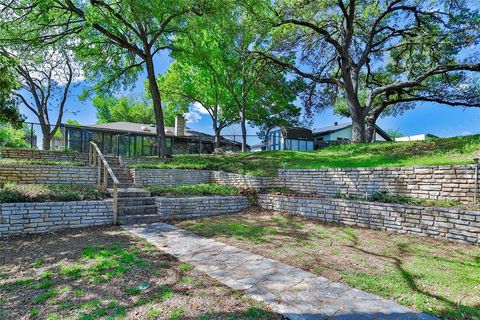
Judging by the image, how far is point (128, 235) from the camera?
5246 millimetres

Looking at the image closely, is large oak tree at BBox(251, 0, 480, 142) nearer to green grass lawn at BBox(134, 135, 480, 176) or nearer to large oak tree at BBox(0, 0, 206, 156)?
green grass lawn at BBox(134, 135, 480, 176)

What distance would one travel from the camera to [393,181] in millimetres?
6680

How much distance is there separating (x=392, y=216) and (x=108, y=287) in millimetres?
5398

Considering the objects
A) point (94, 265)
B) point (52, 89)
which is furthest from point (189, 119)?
point (94, 265)

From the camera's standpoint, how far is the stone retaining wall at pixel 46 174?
7.90 m

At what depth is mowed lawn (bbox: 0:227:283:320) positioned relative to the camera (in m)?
2.45

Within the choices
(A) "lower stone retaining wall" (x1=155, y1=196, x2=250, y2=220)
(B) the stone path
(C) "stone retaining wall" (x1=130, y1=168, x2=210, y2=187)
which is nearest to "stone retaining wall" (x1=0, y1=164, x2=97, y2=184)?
(C) "stone retaining wall" (x1=130, y1=168, x2=210, y2=187)

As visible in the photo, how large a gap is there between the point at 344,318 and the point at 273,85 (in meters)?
18.1

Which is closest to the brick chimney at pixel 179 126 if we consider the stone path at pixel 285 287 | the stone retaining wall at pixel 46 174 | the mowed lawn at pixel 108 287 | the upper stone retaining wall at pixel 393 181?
the stone retaining wall at pixel 46 174

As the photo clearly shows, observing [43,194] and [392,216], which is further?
[43,194]

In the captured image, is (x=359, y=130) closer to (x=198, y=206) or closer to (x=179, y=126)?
(x=198, y=206)

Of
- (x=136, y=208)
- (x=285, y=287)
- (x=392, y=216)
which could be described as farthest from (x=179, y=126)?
(x=285, y=287)

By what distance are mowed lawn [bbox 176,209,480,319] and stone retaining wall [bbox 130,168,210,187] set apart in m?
4.25

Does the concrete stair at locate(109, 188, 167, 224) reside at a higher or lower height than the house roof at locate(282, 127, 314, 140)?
lower
